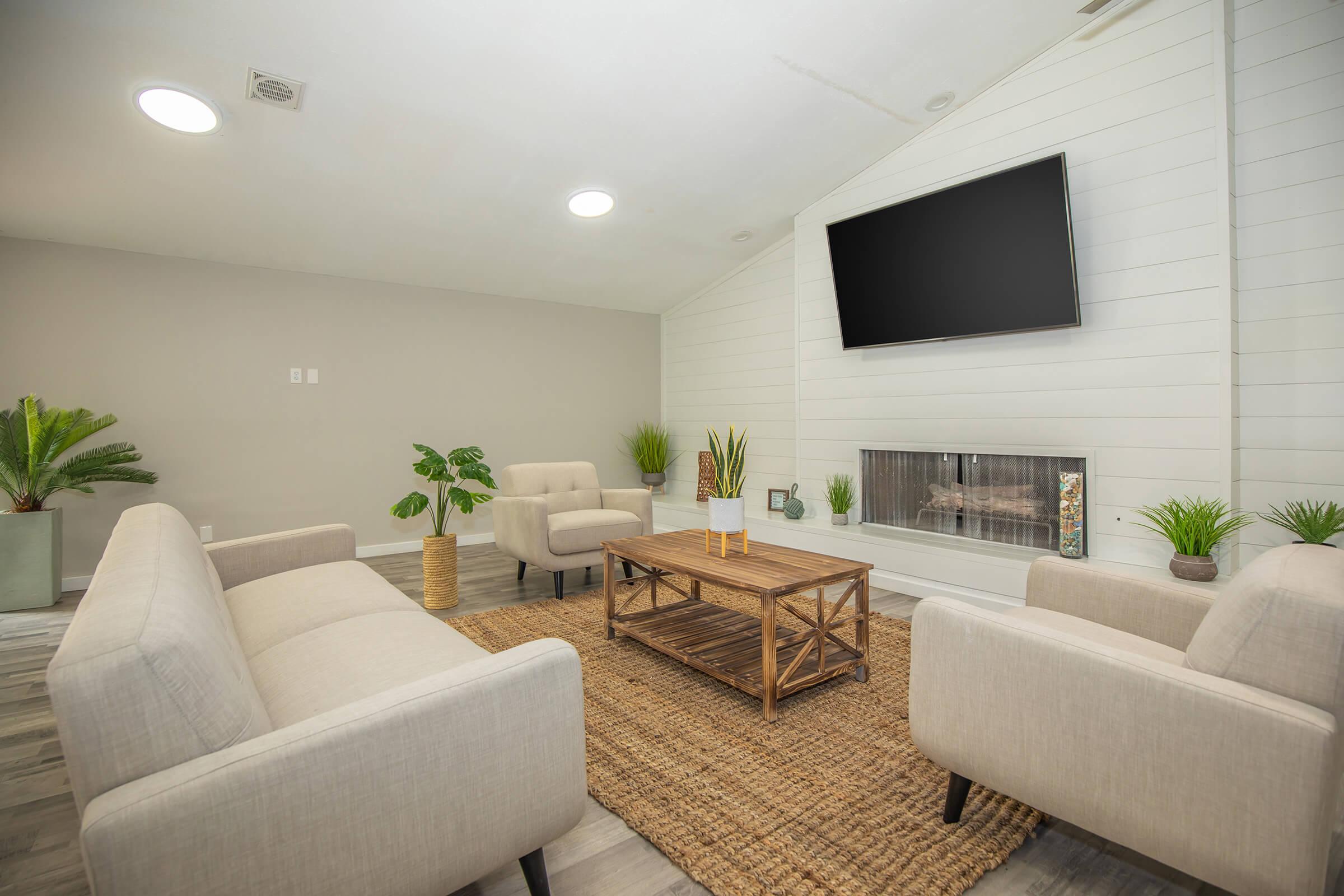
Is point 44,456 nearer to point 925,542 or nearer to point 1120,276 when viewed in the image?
point 925,542

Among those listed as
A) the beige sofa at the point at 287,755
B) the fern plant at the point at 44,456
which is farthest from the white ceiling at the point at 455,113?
the beige sofa at the point at 287,755

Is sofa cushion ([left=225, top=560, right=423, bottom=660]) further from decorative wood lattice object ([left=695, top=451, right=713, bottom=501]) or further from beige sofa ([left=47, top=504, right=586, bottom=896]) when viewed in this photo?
decorative wood lattice object ([left=695, top=451, right=713, bottom=501])

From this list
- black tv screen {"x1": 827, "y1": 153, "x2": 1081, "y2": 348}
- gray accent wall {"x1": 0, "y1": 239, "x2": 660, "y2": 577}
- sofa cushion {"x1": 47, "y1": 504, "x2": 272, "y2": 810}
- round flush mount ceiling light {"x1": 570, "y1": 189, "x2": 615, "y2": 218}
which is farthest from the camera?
round flush mount ceiling light {"x1": 570, "y1": 189, "x2": 615, "y2": 218}

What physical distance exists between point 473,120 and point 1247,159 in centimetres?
366

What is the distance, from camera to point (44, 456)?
11.5ft

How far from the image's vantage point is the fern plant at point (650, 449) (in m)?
6.21

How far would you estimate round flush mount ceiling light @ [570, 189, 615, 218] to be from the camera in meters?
4.04

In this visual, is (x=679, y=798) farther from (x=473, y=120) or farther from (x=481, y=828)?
(x=473, y=120)

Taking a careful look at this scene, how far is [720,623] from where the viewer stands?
293cm

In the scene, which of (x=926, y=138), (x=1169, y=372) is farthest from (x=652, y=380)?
(x=1169, y=372)

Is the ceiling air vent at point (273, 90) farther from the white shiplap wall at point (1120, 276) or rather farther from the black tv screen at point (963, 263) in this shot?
the white shiplap wall at point (1120, 276)

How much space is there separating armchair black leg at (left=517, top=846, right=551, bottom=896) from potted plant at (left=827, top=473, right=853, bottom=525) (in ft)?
11.1

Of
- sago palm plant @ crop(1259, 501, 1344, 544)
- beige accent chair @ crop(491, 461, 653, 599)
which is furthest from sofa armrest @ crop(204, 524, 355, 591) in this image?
sago palm plant @ crop(1259, 501, 1344, 544)

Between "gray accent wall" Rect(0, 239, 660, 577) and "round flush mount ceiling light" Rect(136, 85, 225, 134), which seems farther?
"gray accent wall" Rect(0, 239, 660, 577)
